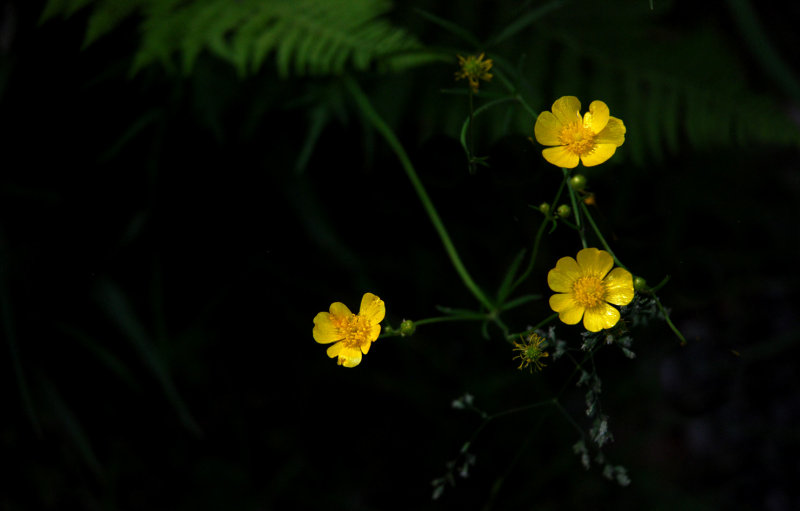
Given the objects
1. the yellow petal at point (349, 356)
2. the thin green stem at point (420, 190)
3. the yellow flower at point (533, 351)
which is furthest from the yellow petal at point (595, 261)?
the yellow petal at point (349, 356)

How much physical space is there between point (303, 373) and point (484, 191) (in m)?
0.83

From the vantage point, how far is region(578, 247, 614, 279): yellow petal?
839 millimetres

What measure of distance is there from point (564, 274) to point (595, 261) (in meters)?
0.05

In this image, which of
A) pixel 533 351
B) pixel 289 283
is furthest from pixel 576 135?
pixel 289 283

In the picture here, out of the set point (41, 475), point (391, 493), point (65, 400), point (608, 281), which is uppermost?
point (608, 281)

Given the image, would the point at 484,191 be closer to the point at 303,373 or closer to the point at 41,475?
the point at 303,373

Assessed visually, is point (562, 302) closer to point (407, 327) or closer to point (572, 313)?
point (572, 313)

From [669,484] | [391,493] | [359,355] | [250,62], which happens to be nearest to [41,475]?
[391,493]

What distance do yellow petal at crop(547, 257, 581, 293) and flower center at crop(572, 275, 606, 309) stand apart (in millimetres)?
15

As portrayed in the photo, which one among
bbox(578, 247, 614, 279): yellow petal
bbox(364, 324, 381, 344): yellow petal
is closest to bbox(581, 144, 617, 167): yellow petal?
bbox(578, 247, 614, 279): yellow petal

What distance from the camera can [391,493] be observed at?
208 cm

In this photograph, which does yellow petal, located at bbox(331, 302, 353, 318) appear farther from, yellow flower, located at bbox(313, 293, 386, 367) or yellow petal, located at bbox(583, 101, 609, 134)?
yellow petal, located at bbox(583, 101, 609, 134)

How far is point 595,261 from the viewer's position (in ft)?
2.77

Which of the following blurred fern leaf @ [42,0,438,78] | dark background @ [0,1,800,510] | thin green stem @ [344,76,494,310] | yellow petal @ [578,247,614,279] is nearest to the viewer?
yellow petal @ [578,247,614,279]
